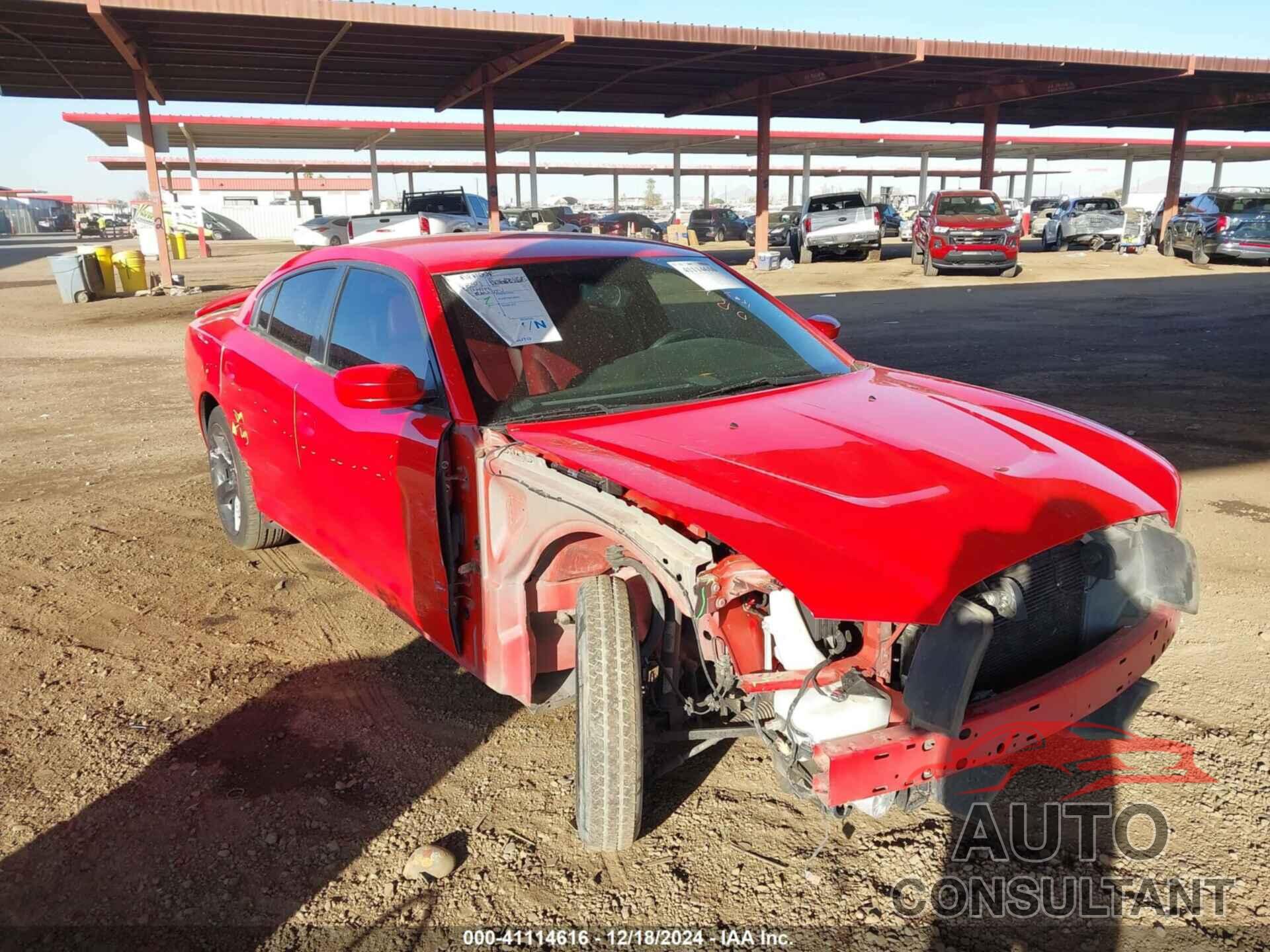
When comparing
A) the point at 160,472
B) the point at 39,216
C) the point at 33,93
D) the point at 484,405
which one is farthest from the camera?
the point at 39,216

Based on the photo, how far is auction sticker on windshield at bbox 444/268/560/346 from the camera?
10.7ft

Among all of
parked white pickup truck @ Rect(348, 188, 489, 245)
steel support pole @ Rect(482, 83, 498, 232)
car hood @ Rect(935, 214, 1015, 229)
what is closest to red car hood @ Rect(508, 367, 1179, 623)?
car hood @ Rect(935, 214, 1015, 229)

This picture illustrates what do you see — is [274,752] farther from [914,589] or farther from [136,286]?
[136,286]

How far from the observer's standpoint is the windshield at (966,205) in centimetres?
2062

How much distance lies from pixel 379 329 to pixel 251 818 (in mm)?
1714

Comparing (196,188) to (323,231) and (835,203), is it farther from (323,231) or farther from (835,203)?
(835,203)

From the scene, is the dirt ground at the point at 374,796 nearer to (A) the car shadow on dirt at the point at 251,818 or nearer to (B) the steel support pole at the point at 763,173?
(A) the car shadow on dirt at the point at 251,818

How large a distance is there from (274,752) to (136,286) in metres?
19.8

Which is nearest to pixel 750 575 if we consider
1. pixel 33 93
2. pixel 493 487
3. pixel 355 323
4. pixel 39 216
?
pixel 493 487

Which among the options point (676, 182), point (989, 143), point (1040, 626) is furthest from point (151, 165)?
point (676, 182)

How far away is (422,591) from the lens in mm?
3146

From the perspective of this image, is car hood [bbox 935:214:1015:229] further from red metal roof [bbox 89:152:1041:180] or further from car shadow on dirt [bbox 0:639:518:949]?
red metal roof [bbox 89:152:1041:180]

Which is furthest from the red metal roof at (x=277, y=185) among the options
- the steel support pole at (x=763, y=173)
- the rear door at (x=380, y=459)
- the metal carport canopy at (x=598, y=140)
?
the rear door at (x=380, y=459)

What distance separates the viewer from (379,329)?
3.51 m
